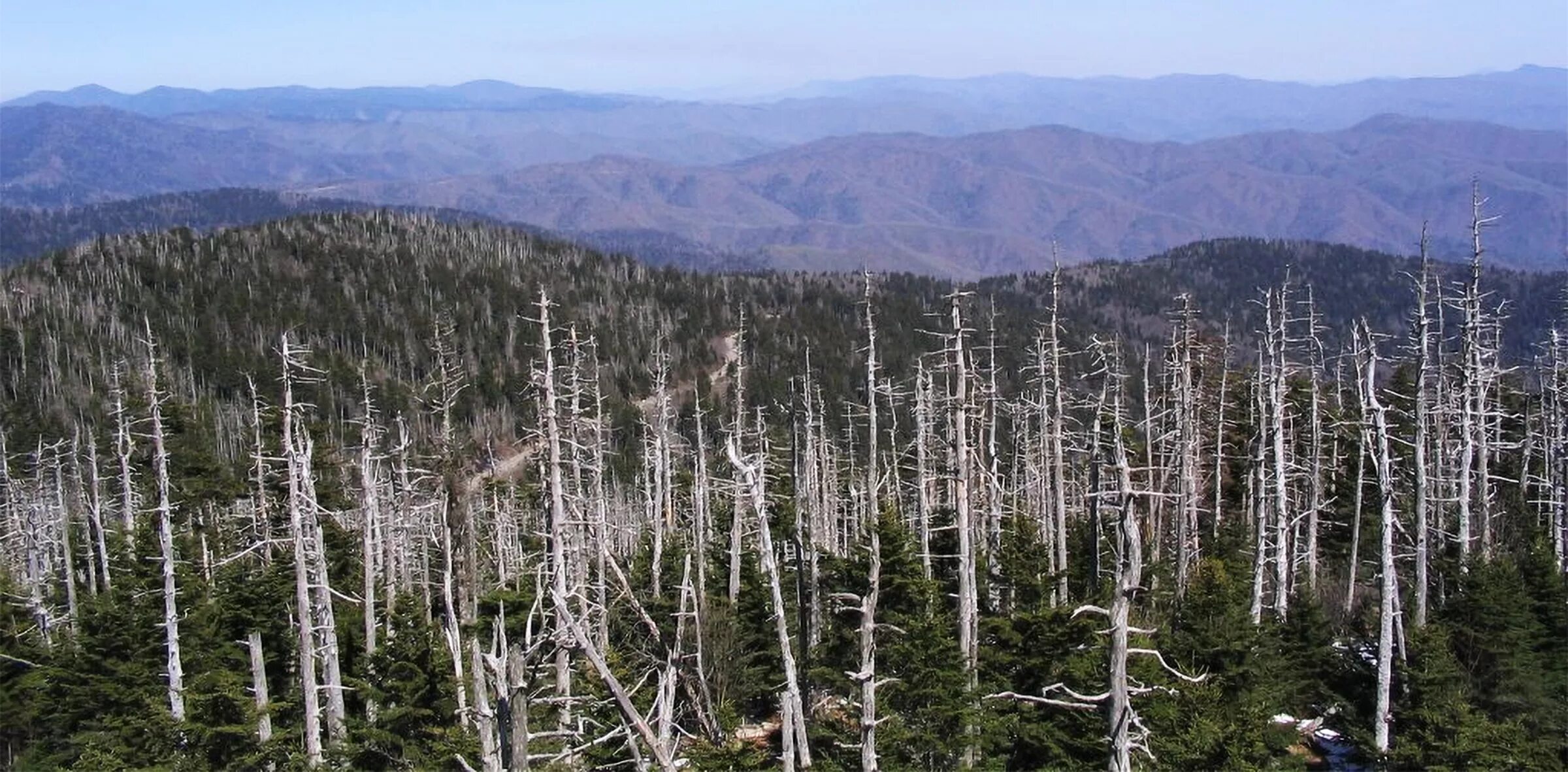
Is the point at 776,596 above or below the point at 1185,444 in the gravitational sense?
above

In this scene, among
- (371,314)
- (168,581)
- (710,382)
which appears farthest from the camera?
(371,314)

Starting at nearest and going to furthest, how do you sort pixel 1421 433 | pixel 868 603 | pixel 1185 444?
pixel 868 603 → pixel 1421 433 → pixel 1185 444

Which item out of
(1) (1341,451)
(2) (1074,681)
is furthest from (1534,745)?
(1) (1341,451)

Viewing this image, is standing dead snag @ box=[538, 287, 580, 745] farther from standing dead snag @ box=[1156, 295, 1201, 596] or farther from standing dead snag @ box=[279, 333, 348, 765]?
standing dead snag @ box=[1156, 295, 1201, 596]

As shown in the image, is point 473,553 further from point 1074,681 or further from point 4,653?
point 1074,681

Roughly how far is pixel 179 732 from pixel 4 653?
12.2 metres

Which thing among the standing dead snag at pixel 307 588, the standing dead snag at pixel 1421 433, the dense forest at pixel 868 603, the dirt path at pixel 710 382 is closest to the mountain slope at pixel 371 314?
the dirt path at pixel 710 382

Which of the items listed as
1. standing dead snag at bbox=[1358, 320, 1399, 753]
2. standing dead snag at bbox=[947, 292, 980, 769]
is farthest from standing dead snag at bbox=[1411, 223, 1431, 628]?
standing dead snag at bbox=[947, 292, 980, 769]

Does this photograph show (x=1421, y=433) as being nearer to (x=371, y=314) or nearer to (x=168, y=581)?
(x=168, y=581)

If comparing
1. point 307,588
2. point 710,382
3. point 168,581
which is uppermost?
point 307,588

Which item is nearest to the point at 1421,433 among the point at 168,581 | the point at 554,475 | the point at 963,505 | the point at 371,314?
the point at 963,505

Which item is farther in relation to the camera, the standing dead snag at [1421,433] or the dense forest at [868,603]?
the standing dead snag at [1421,433]

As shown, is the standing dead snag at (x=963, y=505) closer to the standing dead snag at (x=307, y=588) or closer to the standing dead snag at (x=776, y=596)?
the standing dead snag at (x=776, y=596)

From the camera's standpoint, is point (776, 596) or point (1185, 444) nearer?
point (776, 596)
